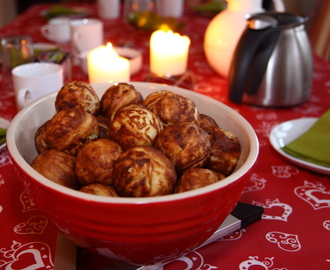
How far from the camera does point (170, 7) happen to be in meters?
2.05

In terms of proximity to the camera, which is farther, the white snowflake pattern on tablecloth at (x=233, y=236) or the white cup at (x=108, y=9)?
the white cup at (x=108, y=9)

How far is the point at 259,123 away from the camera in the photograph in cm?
91

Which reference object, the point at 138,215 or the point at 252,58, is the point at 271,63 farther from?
the point at 138,215

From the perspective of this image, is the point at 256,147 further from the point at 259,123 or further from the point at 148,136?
the point at 259,123

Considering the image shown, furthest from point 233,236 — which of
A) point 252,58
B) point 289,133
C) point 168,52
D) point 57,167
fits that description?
point 168,52

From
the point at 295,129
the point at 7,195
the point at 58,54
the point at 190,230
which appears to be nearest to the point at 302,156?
the point at 295,129

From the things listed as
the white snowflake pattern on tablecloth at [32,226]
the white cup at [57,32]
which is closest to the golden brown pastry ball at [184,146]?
the white snowflake pattern on tablecloth at [32,226]

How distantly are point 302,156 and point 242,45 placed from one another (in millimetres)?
371

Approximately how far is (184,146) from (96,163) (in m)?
0.11

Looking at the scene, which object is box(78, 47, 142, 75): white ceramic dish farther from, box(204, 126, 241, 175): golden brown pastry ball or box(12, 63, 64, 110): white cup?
box(204, 126, 241, 175): golden brown pastry ball

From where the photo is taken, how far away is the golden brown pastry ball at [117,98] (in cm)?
57

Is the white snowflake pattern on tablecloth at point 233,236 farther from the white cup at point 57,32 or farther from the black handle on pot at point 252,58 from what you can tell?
the white cup at point 57,32

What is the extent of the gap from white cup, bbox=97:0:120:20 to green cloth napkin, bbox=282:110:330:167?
1.50 meters

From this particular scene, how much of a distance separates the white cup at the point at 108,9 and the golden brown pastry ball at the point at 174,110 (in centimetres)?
160
